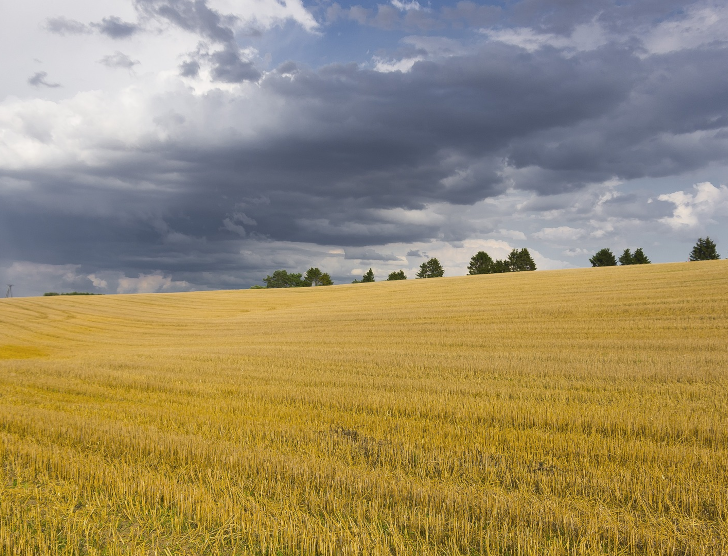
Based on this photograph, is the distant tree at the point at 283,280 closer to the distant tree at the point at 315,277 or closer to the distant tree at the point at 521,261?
the distant tree at the point at 315,277

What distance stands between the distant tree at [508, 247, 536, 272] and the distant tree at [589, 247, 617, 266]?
13.5 m

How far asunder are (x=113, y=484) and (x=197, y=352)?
16887mm

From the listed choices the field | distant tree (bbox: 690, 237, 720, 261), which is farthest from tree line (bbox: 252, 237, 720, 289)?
the field

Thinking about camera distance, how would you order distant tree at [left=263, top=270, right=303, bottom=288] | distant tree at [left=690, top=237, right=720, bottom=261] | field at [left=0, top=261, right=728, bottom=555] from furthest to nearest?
distant tree at [left=263, top=270, right=303, bottom=288]
distant tree at [left=690, top=237, right=720, bottom=261]
field at [left=0, top=261, right=728, bottom=555]

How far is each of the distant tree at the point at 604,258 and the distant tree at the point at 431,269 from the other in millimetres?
36704

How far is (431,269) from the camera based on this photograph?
132 meters

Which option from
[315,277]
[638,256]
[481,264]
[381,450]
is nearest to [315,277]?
[315,277]

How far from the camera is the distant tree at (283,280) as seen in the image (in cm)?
14362

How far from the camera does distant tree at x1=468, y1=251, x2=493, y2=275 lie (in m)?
124

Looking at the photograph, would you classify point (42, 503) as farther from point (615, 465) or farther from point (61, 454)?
point (615, 465)

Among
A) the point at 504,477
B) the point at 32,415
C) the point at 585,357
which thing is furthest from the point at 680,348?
the point at 32,415

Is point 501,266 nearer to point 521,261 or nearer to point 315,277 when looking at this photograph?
point 521,261

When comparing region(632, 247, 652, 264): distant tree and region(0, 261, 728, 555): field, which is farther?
region(632, 247, 652, 264): distant tree

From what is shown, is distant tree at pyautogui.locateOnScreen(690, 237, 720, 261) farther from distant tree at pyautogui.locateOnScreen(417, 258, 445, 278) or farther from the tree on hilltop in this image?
distant tree at pyautogui.locateOnScreen(417, 258, 445, 278)
